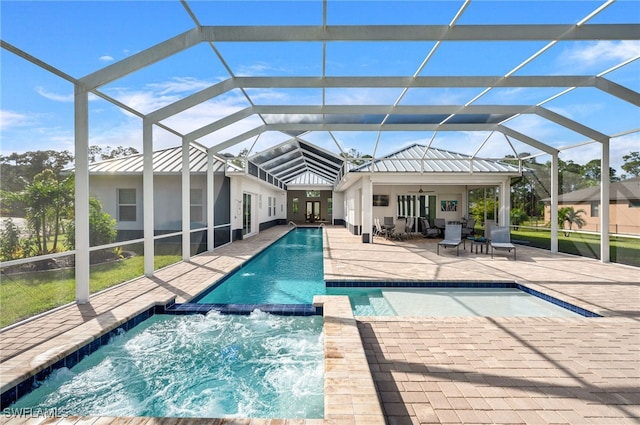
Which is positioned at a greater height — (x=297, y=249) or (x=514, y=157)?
(x=514, y=157)

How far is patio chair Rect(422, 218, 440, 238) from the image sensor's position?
15.0 m

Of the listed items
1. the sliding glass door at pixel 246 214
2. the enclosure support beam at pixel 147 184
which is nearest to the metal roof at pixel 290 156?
the sliding glass door at pixel 246 214

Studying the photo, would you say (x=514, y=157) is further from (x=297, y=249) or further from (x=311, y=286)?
(x=311, y=286)

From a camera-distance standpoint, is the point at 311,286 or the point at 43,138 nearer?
the point at 43,138

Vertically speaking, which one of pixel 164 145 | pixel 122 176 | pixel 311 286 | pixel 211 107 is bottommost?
pixel 311 286

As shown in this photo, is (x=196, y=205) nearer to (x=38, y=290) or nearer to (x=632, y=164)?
(x=38, y=290)

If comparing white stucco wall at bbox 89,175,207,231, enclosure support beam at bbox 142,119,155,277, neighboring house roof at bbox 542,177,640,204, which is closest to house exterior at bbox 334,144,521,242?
neighboring house roof at bbox 542,177,640,204

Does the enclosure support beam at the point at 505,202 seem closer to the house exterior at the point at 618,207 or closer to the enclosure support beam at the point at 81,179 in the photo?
the house exterior at the point at 618,207

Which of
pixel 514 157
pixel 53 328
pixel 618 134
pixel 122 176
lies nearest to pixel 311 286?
pixel 53 328

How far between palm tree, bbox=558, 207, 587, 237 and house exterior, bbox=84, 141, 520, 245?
2.26 m

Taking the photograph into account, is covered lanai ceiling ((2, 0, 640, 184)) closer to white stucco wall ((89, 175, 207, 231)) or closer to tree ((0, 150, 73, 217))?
tree ((0, 150, 73, 217))

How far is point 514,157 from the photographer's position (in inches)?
493

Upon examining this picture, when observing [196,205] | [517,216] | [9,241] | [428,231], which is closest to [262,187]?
[196,205]

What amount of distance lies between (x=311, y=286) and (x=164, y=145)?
523 centimetres
